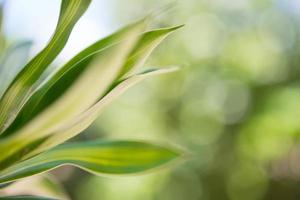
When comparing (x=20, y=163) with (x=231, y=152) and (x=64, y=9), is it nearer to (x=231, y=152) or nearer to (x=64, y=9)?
(x=64, y=9)

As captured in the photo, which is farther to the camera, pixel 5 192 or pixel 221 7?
pixel 221 7

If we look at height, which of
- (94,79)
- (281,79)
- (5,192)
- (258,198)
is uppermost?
(94,79)

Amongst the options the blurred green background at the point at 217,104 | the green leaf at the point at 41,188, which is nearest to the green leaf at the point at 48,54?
the green leaf at the point at 41,188

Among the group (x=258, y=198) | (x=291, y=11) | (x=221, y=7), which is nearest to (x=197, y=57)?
(x=221, y=7)

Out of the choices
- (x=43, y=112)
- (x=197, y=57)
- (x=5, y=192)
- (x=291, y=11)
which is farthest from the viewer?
(x=197, y=57)

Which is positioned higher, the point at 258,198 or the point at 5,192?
the point at 5,192

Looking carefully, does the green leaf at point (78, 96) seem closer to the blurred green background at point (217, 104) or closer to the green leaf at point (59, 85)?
the green leaf at point (59, 85)
